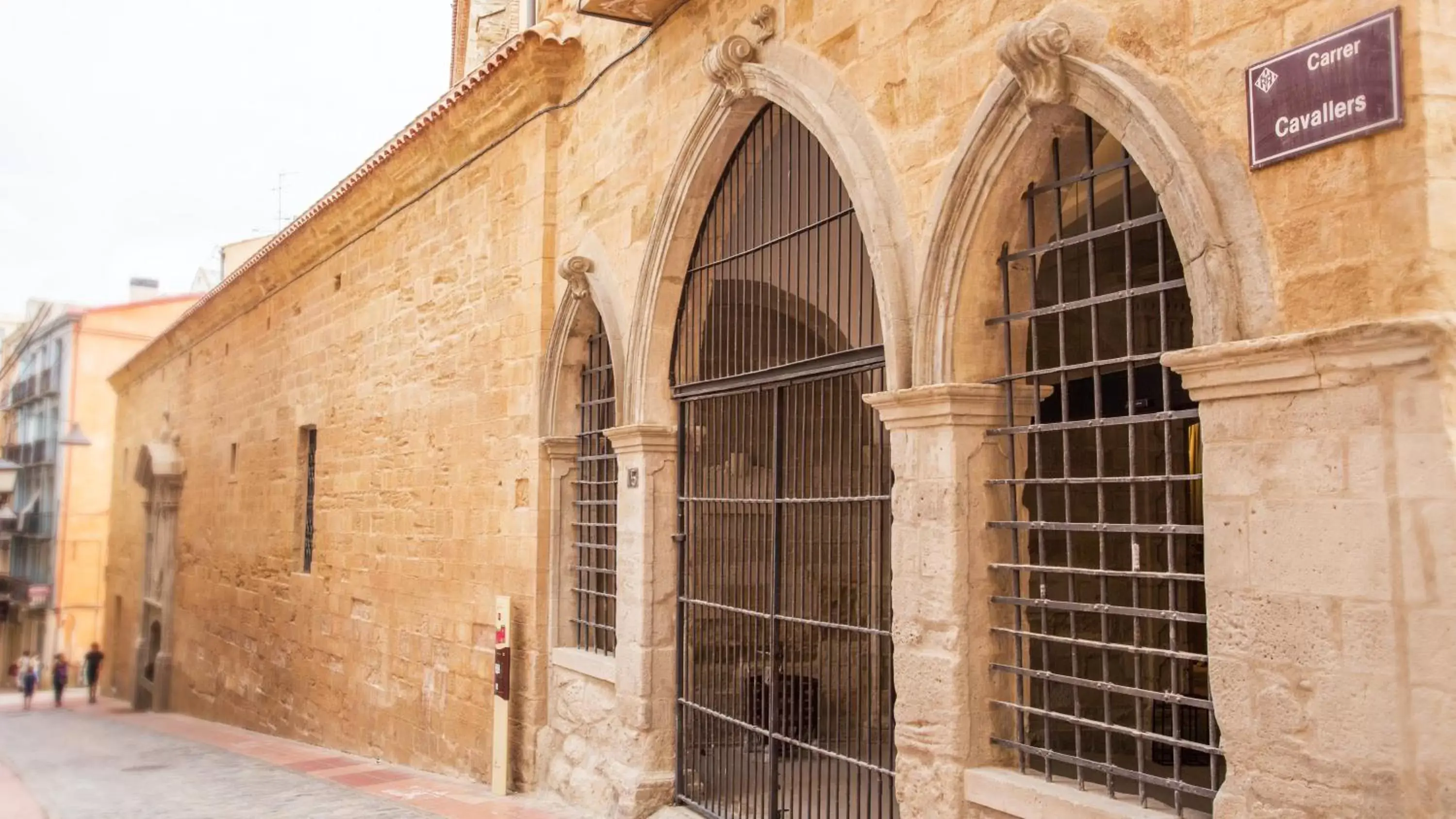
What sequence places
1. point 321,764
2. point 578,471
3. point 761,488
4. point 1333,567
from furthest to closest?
point 321,764, point 578,471, point 761,488, point 1333,567

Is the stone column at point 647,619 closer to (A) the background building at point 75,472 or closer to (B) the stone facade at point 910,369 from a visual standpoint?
(B) the stone facade at point 910,369

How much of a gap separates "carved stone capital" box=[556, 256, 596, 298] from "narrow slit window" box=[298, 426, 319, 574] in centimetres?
581

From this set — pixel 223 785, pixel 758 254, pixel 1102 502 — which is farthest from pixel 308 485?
pixel 1102 502

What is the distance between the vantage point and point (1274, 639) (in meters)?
3.17

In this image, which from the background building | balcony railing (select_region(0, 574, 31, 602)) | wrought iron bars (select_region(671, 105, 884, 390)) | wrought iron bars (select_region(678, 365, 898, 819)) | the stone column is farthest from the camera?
balcony railing (select_region(0, 574, 31, 602))

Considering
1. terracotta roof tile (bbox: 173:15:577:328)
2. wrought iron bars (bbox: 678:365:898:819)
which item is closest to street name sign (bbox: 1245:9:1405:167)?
wrought iron bars (bbox: 678:365:898:819)

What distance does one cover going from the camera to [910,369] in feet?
15.1

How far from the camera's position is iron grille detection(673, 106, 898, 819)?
557 centimetres

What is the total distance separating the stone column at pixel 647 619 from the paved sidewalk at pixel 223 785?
2.43 ft

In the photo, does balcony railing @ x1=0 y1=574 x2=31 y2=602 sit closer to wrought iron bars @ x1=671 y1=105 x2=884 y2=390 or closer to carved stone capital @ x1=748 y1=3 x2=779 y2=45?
wrought iron bars @ x1=671 y1=105 x2=884 y2=390

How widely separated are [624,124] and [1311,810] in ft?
17.5

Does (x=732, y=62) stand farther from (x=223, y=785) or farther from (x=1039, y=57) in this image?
(x=223, y=785)

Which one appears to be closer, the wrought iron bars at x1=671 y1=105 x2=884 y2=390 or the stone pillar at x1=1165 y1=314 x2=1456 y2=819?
the stone pillar at x1=1165 y1=314 x2=1456 y2=819

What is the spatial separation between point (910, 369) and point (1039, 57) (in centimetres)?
128
